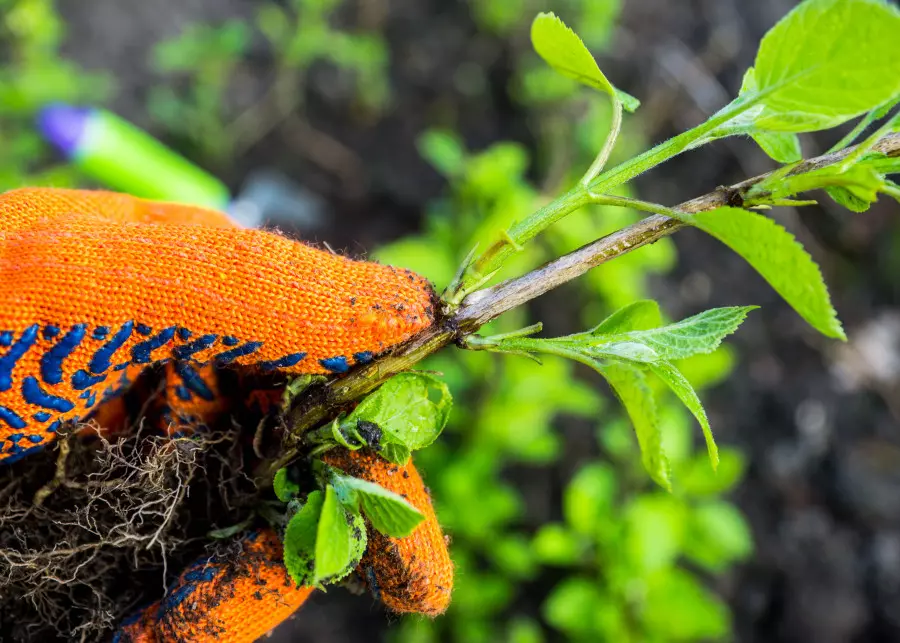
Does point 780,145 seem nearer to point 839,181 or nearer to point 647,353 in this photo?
point 839,181

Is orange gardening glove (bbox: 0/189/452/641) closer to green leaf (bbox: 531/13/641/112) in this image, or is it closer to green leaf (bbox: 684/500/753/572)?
green leaf (bbox: 531/13/641/112)

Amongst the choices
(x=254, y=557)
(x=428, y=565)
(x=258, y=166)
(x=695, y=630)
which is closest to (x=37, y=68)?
(x=258, y=166)

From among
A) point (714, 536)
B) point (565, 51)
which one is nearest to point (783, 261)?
point (565, 51)

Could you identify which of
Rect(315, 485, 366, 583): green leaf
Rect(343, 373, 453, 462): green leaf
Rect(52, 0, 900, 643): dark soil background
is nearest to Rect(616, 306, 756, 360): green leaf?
Rect(343, 373, 453, 462): green leaf

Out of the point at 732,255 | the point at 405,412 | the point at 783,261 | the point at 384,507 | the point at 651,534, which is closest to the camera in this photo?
the point at 783,261

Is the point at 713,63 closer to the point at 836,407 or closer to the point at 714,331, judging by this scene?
the point at 836,407

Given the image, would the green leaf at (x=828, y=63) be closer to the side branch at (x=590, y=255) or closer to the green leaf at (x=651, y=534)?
the side branch at (x=590, y=255)
